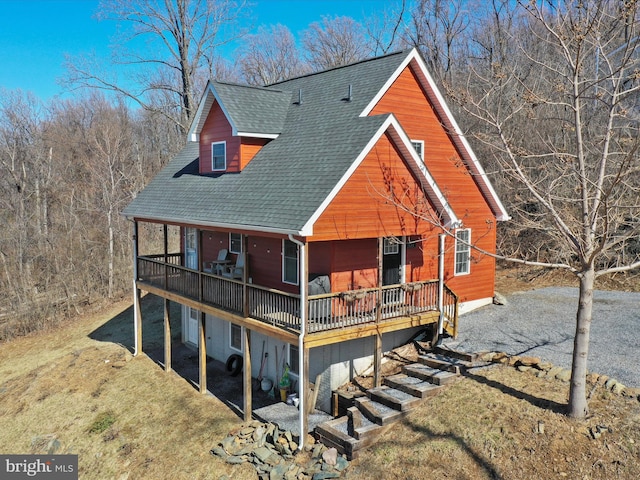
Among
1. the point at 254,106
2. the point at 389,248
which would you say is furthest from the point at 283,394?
the point at 254,106

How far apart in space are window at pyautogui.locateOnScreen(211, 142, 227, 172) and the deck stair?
375 inches

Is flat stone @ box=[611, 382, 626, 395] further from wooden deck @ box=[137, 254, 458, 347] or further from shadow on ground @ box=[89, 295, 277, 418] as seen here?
shadow on ground @ box=[89, 295, 277, 418]

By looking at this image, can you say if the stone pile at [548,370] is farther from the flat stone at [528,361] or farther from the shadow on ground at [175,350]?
the shadow on ground at [175,350]

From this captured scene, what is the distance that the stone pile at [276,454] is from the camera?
36.9ft

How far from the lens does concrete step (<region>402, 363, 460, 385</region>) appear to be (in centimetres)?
1290

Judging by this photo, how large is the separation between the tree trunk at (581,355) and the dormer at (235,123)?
→ 11.0 meters

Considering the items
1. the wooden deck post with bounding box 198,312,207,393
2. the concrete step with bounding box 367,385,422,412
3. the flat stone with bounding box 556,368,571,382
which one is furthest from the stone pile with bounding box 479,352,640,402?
the wooden deck post with bounding box 198,312,207,393

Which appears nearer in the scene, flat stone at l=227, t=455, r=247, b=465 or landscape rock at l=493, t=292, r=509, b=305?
flat stone at l=227, t=455, r=247, b=465

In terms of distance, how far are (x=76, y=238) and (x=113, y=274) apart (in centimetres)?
399

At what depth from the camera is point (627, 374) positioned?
40.3 ft

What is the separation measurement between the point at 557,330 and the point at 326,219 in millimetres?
8802

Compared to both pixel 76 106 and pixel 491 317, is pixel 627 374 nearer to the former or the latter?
pixel 491 317

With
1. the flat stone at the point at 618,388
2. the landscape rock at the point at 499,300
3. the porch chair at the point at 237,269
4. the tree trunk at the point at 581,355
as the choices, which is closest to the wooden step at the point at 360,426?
the tree trunk at the point at 581,355

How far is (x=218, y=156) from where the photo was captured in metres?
18.3
